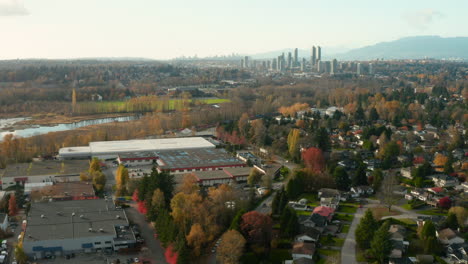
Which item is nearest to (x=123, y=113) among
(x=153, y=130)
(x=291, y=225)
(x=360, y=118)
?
(x=153, y=130)

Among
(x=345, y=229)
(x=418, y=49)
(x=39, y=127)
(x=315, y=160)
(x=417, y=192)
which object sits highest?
(x=418, y=49)

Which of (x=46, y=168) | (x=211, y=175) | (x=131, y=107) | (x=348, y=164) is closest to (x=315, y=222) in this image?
(x=211, y=175)

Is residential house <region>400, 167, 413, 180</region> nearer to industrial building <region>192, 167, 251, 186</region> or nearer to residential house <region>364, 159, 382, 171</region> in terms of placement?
residential house <region>364, 159, 382, 171</region>

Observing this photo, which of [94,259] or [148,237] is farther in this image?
[148,237]

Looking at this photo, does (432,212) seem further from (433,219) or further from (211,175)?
(211,175)

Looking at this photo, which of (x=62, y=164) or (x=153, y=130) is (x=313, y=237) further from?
(x=153, y=130)

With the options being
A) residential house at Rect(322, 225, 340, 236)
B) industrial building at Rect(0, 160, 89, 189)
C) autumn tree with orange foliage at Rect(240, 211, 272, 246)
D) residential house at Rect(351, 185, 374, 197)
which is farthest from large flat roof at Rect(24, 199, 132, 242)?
residential house at Rect(351, 185, 374, 197)
